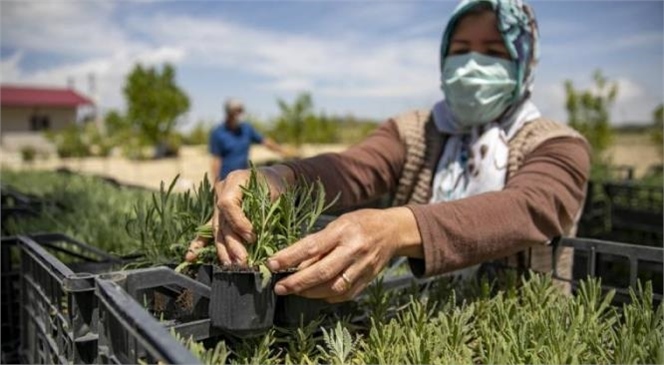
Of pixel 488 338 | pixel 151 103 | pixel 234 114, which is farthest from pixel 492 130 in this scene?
pixel 151 103

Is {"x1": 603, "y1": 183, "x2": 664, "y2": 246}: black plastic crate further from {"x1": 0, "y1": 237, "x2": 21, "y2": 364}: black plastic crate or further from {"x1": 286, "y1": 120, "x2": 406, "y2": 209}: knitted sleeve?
{"x1": 0, "y1": 237, "x2": 21, "y2": 364}: black plastic crate

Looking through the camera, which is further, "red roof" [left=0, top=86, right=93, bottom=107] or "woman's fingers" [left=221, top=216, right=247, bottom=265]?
"red roof" [left=0, top=86, right=93, bottom=107]

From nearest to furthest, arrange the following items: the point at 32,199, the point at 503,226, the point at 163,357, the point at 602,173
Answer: the point at 163,357
the point at 503,226
the point at 32,199
the point at 602,173

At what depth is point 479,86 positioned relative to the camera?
1788 mm

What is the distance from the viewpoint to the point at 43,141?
120 ft

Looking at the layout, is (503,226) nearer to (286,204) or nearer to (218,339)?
(286,204)

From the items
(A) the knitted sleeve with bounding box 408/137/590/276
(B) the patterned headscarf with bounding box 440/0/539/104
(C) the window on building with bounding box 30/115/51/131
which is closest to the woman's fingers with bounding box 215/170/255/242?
(A) the knitted sleeve with bounding box 408/137/590/276

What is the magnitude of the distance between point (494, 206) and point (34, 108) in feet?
145

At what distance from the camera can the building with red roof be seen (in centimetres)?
3834

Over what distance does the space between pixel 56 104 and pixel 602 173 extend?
40832mm

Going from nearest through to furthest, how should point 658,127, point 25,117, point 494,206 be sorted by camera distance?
point 494,206 → point 658,127 → point 25,117

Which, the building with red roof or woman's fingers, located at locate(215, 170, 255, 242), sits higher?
the building with red roof

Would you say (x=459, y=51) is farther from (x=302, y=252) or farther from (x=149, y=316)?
(x=149, y=316)

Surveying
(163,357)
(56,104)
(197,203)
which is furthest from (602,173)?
(56,104)
